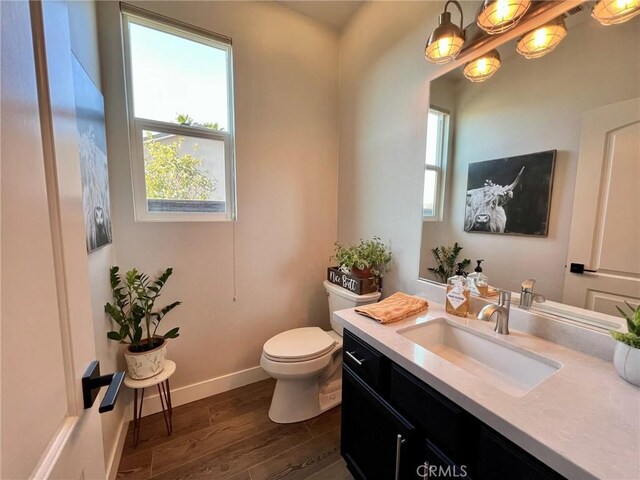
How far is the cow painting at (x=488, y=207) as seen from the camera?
120 cm

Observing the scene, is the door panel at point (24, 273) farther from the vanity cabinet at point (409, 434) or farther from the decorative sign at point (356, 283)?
the decorative sign at point (356, 283)

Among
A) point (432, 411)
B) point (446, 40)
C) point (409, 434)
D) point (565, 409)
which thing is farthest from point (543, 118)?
point (409, 434)

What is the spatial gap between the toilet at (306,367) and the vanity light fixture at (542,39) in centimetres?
141

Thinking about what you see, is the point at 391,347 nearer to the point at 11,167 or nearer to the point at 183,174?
the point at 11,167

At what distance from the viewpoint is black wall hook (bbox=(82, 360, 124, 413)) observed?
0.55 metres

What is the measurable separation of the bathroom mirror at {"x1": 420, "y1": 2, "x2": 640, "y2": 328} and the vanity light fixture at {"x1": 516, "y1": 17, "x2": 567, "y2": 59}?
2 cm

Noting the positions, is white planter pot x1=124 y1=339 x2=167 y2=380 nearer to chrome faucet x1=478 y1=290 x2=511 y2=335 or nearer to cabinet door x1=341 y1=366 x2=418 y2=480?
cabinet door x1=341 y1=366 x2=418 y2=480

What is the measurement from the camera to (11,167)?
37 centimetres

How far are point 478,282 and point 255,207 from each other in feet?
4.96

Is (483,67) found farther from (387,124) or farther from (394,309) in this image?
(394,309)

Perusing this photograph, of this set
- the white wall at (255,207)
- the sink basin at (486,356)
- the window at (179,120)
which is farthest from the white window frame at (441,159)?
the window at (179,120)

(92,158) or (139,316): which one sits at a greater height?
(92,158)

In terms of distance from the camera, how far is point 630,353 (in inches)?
29.9

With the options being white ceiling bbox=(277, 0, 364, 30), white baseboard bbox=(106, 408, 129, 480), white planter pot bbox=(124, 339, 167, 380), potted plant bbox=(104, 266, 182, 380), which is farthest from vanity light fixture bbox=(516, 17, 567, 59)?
white baseboard bbox=(106, 408, 129, 480)
